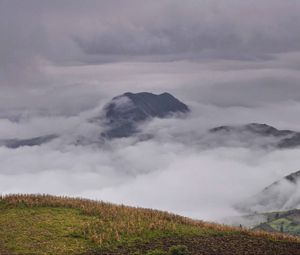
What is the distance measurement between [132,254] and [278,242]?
16.6 metres

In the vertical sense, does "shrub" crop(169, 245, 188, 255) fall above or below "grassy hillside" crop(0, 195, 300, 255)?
below

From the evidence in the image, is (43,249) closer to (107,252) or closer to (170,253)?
(107,252)

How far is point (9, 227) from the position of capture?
51.6 m

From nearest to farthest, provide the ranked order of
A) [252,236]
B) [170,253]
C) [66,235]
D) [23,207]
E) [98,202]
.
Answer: [170,253], [66,235], [252,236], [23,207], [98,202]

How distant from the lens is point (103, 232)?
51.0 metres

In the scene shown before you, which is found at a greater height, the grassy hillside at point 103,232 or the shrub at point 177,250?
the grassy hillside at point 103,232

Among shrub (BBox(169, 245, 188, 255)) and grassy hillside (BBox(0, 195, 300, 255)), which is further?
grassy hillside (BBox(0, 195, 300, 255))

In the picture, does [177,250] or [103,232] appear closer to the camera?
[177,250]

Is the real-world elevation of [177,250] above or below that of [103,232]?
below

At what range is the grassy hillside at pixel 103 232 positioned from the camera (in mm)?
46719

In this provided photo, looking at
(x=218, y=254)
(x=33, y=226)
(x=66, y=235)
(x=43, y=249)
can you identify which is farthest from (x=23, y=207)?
(x=218, y=254)

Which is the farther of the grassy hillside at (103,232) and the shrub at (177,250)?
the grassy hillside at (103,232)

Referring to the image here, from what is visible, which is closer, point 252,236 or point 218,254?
point 218,254

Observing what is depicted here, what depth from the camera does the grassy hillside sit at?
4672 centimetres
